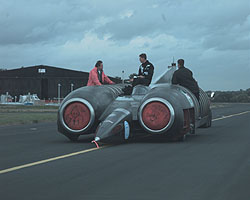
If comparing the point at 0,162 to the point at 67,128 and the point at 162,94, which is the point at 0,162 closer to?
the point at 67,128

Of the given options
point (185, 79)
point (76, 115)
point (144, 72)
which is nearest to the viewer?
point (76, 115)

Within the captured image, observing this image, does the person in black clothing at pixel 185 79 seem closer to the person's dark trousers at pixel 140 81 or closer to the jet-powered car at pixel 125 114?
the person's dark trousers at pixel 140 81

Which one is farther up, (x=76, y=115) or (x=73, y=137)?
(x=76, y=115)

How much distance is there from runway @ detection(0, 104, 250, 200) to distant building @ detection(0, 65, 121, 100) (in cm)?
7053

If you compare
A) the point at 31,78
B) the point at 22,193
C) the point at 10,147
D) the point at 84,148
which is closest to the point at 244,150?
the point at 84,148

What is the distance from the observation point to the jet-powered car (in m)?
12.7

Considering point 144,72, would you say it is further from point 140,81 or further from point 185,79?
point 185,79

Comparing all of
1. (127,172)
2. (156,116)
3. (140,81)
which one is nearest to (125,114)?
(156,116)

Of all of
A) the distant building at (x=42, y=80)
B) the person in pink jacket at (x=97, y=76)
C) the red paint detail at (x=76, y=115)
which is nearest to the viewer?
the red paint detail at (x=76, y=115)

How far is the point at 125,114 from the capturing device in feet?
42.1

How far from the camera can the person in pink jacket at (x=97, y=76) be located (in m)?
15.4

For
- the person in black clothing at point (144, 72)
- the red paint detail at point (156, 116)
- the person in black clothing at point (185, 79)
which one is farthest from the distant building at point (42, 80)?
the red paint detail at point (156, 116)

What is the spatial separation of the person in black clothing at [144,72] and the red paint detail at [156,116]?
2.26m

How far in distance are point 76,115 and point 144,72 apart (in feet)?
9.82
